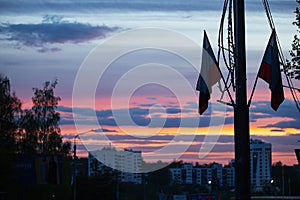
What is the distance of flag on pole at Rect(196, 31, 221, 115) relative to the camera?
15.5 meters

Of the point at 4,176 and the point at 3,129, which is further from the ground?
the point at 3,129

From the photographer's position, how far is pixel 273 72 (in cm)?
1543

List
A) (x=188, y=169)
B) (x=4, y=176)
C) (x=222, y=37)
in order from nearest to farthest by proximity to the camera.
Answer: (x=222, y=37)
(x=4, y=176)
(x=188, y=169)

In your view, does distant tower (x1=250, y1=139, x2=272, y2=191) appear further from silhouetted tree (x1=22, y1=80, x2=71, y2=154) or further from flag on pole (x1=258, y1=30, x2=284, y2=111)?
flag on pole (x1=258, y1=30, x2=284, y2=111)

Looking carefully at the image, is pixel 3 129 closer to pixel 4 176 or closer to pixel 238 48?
pixel 4 176

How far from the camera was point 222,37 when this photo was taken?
14.6 m

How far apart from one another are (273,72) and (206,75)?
140 cm

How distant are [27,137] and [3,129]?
16.4ft

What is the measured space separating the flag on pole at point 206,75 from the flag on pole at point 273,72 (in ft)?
3.30

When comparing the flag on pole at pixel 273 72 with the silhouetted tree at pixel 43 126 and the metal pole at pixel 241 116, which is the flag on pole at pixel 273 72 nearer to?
the metal pole at pixel 241 116

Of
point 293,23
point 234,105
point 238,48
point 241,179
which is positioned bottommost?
point 241,179

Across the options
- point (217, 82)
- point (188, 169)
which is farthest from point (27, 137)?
point (188, 169)

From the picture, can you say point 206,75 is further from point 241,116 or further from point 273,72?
point 241,116

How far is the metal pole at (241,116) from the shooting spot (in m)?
13.5
